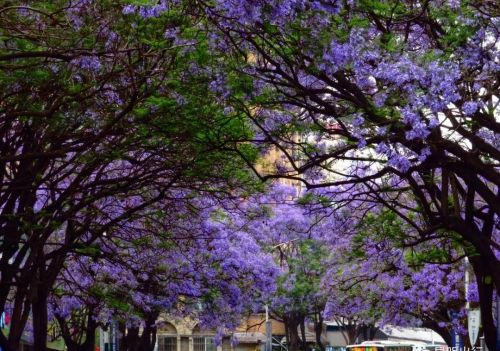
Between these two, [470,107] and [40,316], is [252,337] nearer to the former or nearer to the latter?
[40,316]

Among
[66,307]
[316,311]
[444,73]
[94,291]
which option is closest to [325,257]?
[316,311]

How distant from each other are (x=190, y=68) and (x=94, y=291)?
9.14 metres

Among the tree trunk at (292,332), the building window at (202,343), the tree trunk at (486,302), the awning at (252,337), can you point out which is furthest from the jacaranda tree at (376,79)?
the building window at (202,343)

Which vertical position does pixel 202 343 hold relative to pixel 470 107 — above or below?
above

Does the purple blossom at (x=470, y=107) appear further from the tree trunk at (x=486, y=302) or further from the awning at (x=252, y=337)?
the awning at (x=252, y=337)

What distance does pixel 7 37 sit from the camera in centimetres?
1111

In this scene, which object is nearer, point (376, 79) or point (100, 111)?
point (376, 79)

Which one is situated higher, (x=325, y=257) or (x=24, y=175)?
(x=325, y=257)

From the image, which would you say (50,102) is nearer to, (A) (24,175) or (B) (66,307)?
(A) (24,175)

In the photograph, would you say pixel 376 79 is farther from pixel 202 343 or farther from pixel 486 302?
pixel 202 343

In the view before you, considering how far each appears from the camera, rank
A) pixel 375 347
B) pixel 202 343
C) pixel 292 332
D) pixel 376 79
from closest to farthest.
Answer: pixel 376 79
pixel 375 347
pixel 292 332
pixel 202 343

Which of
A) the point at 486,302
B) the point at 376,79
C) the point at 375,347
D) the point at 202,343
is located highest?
the point at 202,343

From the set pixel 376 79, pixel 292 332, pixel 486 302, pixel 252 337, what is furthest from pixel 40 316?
pixel 252 337

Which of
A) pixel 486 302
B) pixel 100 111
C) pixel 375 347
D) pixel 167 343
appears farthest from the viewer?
pixel 167 343
